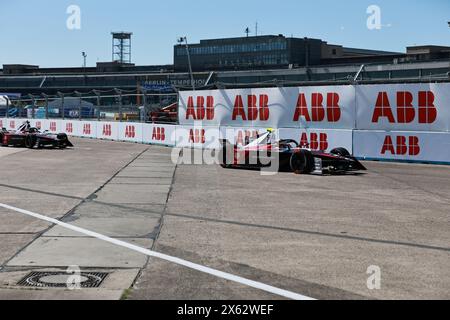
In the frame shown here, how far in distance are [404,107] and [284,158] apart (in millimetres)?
6317

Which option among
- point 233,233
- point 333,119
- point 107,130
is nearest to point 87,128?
point 107,130

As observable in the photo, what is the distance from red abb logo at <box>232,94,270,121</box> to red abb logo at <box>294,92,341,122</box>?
173 centimetres

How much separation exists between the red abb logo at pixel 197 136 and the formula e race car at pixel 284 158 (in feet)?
29.5

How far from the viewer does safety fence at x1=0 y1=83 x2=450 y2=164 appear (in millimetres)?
21797

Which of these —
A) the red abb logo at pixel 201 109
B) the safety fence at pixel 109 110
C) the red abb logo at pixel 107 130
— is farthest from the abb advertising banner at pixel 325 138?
the red abb logo at pixel 107 130

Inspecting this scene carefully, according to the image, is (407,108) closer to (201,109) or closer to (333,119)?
(333,119)

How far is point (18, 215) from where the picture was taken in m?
10.5

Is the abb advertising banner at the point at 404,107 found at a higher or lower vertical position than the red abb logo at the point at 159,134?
higher

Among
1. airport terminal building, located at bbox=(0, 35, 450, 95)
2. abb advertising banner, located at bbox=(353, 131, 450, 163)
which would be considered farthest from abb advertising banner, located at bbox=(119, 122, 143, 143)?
airport terminal building, located at bbox=(0, 35, 450, 95)

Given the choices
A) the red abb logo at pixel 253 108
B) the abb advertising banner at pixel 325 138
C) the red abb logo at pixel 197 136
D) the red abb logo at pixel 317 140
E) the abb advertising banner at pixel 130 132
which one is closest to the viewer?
the abb advertising banner at pixel 325 138

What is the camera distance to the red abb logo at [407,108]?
21.9 metres

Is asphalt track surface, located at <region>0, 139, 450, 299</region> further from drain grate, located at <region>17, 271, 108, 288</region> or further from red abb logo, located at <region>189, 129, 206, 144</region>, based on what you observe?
red abb logo, located at <region>189, 129, 206, 144</region>

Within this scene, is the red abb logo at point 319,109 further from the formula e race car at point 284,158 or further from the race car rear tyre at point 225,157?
the race car rear tyre at point 225,157
